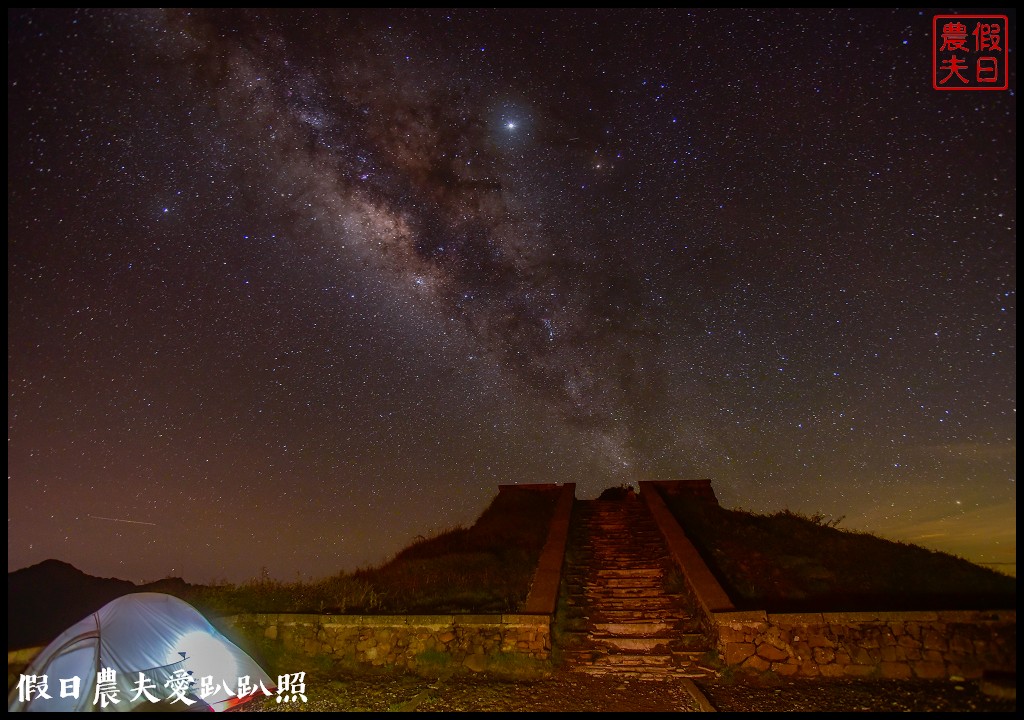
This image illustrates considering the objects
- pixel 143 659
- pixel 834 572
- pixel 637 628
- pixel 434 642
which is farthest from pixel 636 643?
pixel 143 659

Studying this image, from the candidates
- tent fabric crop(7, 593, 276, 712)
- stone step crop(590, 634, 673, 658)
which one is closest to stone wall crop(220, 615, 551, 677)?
tent fabric crop(7, 593, 276, 712)

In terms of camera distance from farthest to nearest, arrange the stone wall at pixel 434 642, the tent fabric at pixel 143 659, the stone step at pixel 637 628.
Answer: the stone step at pixel 637 628
the stone wall at pixel 434 642
the tent fabric at pixel 143 659

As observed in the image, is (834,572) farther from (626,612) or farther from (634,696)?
(634,696)

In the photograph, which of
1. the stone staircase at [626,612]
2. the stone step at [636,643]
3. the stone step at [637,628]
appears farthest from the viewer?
the stone step at [637,628]

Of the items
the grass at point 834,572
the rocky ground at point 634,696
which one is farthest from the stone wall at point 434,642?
the grass at point 834,572

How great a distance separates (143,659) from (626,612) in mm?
6756

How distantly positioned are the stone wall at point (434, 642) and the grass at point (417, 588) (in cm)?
36

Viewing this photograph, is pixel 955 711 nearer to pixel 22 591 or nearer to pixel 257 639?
pixel 257 639

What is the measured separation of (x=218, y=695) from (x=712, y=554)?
987cm

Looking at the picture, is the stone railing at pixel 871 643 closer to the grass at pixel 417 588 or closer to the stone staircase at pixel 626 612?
the stone staircase at pixel 626 612

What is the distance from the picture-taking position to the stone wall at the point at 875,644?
682 centimetres

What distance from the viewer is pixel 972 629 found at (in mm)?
6891

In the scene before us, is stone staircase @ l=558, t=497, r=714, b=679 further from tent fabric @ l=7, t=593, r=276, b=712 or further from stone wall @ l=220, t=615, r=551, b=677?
tent fabric @ l=7, t=593, r=276, b=712

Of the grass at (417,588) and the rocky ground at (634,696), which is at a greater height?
the grass at (417,588)
